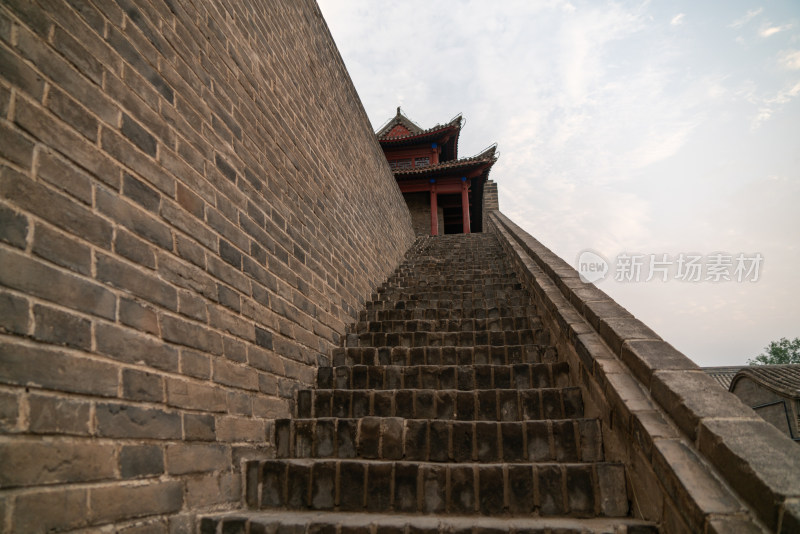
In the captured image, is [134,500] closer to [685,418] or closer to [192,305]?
[192,305]

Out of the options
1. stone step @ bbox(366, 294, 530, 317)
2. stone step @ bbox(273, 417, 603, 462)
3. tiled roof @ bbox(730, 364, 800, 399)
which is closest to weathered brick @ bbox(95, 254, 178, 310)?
stone step @ bbox(273, 417, 603, 462)

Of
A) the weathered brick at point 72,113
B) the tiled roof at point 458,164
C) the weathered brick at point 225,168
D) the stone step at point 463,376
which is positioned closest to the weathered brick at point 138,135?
the weathered brick at point 72,113

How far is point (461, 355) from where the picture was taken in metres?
3.51

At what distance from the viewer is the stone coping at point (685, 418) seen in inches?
50.1

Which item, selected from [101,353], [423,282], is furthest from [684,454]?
[423,282]

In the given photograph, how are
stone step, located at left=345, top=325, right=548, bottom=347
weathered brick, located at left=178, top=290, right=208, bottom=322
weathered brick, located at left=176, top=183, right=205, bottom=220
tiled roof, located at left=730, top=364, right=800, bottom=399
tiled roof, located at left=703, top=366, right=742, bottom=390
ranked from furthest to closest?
tiled roof, located at left=703, top=366, right=742, bottom=390 → tiled roof, located at left=730, top=364, right=800, bottom=399 → stone step, located at left=345, top=325, right=548, bottom=347 → weathered brick, located at left=176, top=183, right=205, bottom=220 → weathered brick, located at left=178, top=290, right=208, bottom=322

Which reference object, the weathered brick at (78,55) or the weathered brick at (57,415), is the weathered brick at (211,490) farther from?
the weathered brick at (78,55)

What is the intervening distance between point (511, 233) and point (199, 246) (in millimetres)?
7501

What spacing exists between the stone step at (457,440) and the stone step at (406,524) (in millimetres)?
377

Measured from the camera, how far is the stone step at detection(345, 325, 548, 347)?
3.72m

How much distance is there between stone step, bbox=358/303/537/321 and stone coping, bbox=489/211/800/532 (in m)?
1.45

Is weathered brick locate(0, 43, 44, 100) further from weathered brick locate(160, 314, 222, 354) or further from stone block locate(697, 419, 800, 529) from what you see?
stone block locate(697, 419, 800, 529)

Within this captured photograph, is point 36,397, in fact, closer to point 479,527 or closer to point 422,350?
point 479,527

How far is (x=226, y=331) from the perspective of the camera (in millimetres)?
2355
